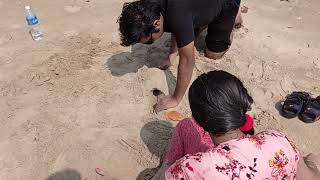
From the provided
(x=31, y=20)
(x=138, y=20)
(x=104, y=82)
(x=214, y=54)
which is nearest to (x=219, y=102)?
(x=138, y=20)

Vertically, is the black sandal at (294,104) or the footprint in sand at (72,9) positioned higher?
the black sandal at (294,104)

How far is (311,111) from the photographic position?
2918 millimetres

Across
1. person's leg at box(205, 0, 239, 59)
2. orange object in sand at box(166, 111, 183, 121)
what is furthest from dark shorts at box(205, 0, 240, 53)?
orange object in sand at box(166, 111, 183, 121)

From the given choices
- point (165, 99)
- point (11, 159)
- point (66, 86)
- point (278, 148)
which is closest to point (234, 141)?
point (278, 148)

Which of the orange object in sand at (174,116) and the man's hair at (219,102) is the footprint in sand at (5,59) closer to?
the orange object in sand at (174,116)

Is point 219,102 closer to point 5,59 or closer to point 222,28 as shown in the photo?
point 222,28

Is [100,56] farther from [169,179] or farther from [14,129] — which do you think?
[169,179]

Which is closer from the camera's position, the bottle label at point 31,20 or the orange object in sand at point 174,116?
the orange object in sand at point 174,116

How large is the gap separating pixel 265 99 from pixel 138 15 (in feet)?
4.12

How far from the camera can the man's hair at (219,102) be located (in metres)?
1.64

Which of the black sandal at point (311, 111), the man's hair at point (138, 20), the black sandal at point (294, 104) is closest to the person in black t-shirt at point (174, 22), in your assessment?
the man's hair at point (138, 20)

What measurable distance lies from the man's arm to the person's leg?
66 cm

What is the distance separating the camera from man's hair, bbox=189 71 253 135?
1.64 m

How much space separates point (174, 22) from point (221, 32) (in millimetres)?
881
